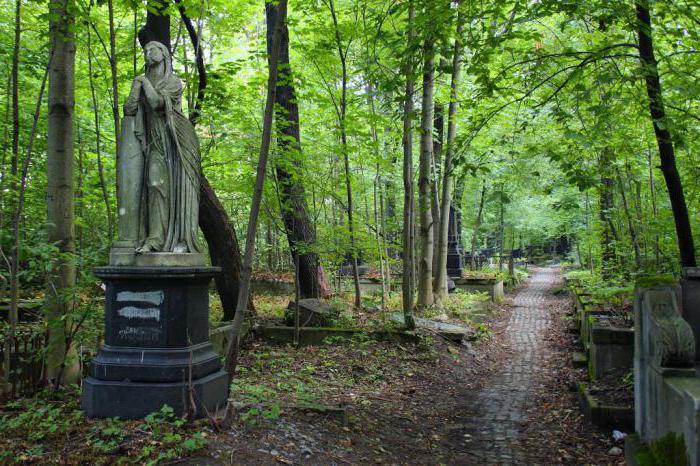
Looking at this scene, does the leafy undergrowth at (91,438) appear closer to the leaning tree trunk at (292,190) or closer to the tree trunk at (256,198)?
the tree trunk at (256,198)

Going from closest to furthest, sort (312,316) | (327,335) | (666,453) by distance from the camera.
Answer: (666,453) → (327,335) → (312,316)

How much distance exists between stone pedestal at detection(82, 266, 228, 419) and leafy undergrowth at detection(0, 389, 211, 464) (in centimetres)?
17

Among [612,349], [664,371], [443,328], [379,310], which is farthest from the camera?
[379,310]

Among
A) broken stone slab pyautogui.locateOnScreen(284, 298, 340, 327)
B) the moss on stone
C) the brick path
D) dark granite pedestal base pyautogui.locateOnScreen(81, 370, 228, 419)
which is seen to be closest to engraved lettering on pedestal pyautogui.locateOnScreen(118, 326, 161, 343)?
dark granite pedestal base pyautogui.locateOnScreen(81, 370, 228, 419)

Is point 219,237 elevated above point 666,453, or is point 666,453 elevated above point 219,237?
point 219,237

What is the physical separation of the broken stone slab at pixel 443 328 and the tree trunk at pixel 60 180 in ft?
20.6

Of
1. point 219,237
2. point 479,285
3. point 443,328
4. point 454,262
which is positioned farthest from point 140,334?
point 454,262

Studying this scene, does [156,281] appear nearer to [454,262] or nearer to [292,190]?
[292,190]

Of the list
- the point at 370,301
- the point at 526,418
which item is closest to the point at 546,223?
the point at 370,301

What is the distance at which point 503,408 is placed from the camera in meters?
7.16

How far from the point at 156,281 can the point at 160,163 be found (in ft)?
3.96

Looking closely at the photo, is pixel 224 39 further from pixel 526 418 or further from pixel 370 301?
pixel 526 418

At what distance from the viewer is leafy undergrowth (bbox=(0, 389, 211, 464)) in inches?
153

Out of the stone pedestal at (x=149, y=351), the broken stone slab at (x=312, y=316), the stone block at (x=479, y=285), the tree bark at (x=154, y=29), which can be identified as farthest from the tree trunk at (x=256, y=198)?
the stone block at (x=479, y=285)
